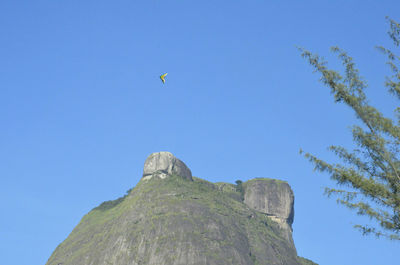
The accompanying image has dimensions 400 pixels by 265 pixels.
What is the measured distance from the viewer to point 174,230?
150 meters

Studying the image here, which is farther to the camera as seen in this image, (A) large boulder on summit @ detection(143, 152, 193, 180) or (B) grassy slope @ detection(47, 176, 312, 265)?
(A) large boulder on summit @ detection(143, 152, 193, 180)

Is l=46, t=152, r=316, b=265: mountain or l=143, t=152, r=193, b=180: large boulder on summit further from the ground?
l=143, t=152, r=193, b=180: large boulder on summit

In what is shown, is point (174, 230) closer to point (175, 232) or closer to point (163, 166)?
point (175, 232)

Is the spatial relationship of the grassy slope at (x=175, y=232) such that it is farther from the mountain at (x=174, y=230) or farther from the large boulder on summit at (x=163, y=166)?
the large boulder on summit at (x=163, y=166)

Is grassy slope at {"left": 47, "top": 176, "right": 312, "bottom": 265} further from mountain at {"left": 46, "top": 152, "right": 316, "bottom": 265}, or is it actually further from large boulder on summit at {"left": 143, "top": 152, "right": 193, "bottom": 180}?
large boulder on summit at {"left": 143, "top": 152, "right": 193, "bottom": 180}

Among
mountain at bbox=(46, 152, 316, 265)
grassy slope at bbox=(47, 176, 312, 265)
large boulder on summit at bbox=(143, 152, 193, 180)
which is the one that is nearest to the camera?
mountain at bbox=(46, 152, 316, 265)

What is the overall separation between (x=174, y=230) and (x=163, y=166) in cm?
4123

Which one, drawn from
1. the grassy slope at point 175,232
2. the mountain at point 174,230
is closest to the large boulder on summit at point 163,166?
the mountain at point 174,230

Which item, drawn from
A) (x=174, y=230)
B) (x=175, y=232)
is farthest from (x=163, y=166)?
(x=175, y=232)

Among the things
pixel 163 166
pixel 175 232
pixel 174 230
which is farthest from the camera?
pixel 163 166

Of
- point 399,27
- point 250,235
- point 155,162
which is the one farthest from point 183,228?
point 399,27

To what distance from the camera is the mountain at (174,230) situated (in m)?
145

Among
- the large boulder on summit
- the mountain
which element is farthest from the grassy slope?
the large boulder on summit

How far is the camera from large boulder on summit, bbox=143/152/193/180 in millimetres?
186750
